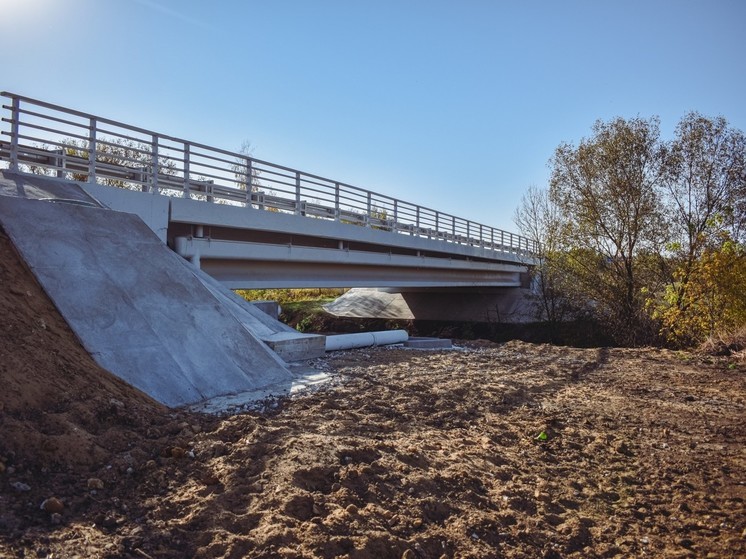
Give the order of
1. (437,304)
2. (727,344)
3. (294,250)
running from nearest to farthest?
1. (727,344)
2. (294,250)
3. (437,304)

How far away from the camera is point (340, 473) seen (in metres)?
4.27

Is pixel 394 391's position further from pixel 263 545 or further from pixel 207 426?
pixel 263 545

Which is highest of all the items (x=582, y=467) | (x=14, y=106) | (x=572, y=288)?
(x=14, y=106)

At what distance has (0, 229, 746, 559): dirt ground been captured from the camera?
343 cm

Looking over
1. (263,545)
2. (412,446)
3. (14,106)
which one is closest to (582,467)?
(412,446)

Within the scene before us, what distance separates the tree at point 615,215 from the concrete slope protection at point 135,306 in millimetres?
16291

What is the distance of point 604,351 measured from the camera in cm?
1508

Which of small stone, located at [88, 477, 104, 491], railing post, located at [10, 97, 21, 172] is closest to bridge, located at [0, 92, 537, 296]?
railing post, located at [10, 97, 21, 172]

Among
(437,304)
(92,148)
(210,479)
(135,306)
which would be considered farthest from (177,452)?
(437,304)

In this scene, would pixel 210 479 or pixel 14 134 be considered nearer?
pixel 210 479

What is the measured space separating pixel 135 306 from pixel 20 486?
170 inches

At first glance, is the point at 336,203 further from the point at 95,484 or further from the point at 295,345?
the point at 95,484

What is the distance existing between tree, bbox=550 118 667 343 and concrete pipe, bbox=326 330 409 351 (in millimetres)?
9294

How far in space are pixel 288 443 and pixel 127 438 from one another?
4.65ft
